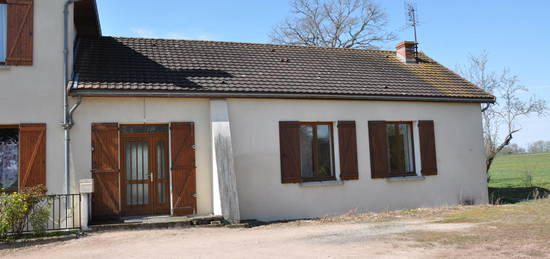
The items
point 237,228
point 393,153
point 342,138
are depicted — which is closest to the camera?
point 237,228

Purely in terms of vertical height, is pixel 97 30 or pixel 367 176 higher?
pixel 97 30

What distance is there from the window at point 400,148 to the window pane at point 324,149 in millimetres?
1774

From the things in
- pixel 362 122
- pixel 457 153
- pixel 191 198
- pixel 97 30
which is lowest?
pixel 191 198

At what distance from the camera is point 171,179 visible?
10031mm

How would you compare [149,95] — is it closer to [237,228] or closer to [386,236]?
[237,228]

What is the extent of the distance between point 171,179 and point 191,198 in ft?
2.06

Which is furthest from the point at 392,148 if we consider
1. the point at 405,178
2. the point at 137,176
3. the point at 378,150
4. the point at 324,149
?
the point at 137,176

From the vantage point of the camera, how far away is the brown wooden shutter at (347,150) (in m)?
11.5

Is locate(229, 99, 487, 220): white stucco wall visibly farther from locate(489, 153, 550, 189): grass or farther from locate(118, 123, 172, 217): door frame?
locate(489, 153, 550, 189): grass

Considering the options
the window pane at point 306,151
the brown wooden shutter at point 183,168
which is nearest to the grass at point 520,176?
the window pane at point 306,151

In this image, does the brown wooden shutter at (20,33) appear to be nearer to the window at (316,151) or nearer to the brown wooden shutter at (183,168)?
the brown wooden shutter at (183,168)

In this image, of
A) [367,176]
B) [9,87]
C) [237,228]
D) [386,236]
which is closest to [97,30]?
[9,87]

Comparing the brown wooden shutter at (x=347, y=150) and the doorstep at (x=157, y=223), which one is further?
the brown wooden shutter at (x=347, y=150)

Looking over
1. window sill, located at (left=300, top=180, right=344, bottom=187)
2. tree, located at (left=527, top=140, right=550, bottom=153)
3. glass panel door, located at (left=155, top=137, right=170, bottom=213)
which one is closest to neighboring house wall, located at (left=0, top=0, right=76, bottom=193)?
glass panel door, located at (left=155, top=137, right=170, bottom=213)
